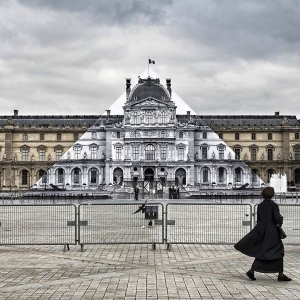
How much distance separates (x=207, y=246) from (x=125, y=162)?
1686 inches

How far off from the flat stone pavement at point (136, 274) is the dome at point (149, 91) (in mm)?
38188

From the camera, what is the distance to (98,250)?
42.1 ft

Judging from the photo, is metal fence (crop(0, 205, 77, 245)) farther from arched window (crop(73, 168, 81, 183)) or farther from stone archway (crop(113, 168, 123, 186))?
stone archway (crop(113, 168, 123, 186))

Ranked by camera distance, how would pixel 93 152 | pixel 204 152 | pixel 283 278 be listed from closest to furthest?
pixel 283 278
pixel 93 152
pixel 204 152

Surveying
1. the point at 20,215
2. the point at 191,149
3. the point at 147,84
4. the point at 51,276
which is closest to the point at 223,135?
the point at 191,149

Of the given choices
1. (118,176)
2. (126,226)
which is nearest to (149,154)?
(118,176)

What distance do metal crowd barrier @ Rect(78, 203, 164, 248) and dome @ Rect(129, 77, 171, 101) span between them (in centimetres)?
3599

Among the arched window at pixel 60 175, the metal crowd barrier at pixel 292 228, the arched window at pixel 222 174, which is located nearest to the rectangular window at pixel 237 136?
the arched window at pixel 222 174

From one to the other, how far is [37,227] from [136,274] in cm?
438

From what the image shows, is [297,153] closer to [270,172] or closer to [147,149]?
[270,172]

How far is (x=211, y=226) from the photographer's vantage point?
13.6m

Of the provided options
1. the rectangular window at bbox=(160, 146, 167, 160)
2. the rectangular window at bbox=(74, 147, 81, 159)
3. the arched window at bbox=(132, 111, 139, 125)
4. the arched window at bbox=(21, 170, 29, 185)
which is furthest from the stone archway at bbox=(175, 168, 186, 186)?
the arched window at bbox=(21, 170, 29, 185)

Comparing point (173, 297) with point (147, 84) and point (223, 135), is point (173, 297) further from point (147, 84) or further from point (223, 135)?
point (223, 135)

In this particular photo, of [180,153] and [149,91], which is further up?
[149,91]
